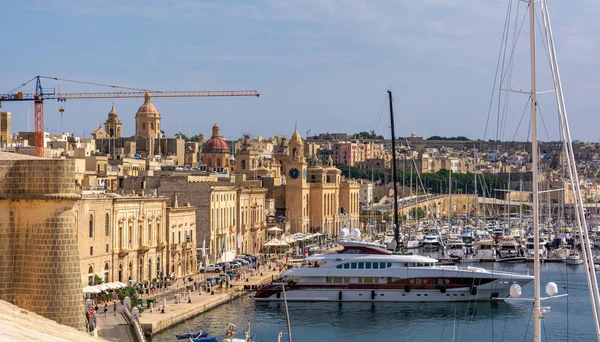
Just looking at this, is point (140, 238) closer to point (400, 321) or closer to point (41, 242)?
point (400, 321)

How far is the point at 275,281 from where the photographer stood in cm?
5778

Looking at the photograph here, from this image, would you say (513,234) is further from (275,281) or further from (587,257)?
(587,257)

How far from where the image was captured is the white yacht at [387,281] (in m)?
54.8

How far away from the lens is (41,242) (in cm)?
2455

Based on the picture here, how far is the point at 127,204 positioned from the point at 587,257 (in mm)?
29496

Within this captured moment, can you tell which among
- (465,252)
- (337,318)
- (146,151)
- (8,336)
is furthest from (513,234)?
(8,336)

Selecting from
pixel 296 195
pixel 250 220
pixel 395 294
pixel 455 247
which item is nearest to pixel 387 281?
pixel 395 294

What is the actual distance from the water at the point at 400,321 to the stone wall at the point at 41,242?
52.1 feet

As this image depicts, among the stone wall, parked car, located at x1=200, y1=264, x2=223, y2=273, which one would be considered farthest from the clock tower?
the stone wall

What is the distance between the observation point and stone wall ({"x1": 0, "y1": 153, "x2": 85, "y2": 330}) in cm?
2445

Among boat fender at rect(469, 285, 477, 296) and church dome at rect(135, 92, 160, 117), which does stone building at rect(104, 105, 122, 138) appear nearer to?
church dome at rect(135, 92, 160, 117)

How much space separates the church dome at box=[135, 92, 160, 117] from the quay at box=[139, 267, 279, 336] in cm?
5047

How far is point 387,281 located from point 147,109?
59.8m

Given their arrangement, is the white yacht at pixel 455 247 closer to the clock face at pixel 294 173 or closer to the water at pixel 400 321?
the clock face at pixel 294 173
